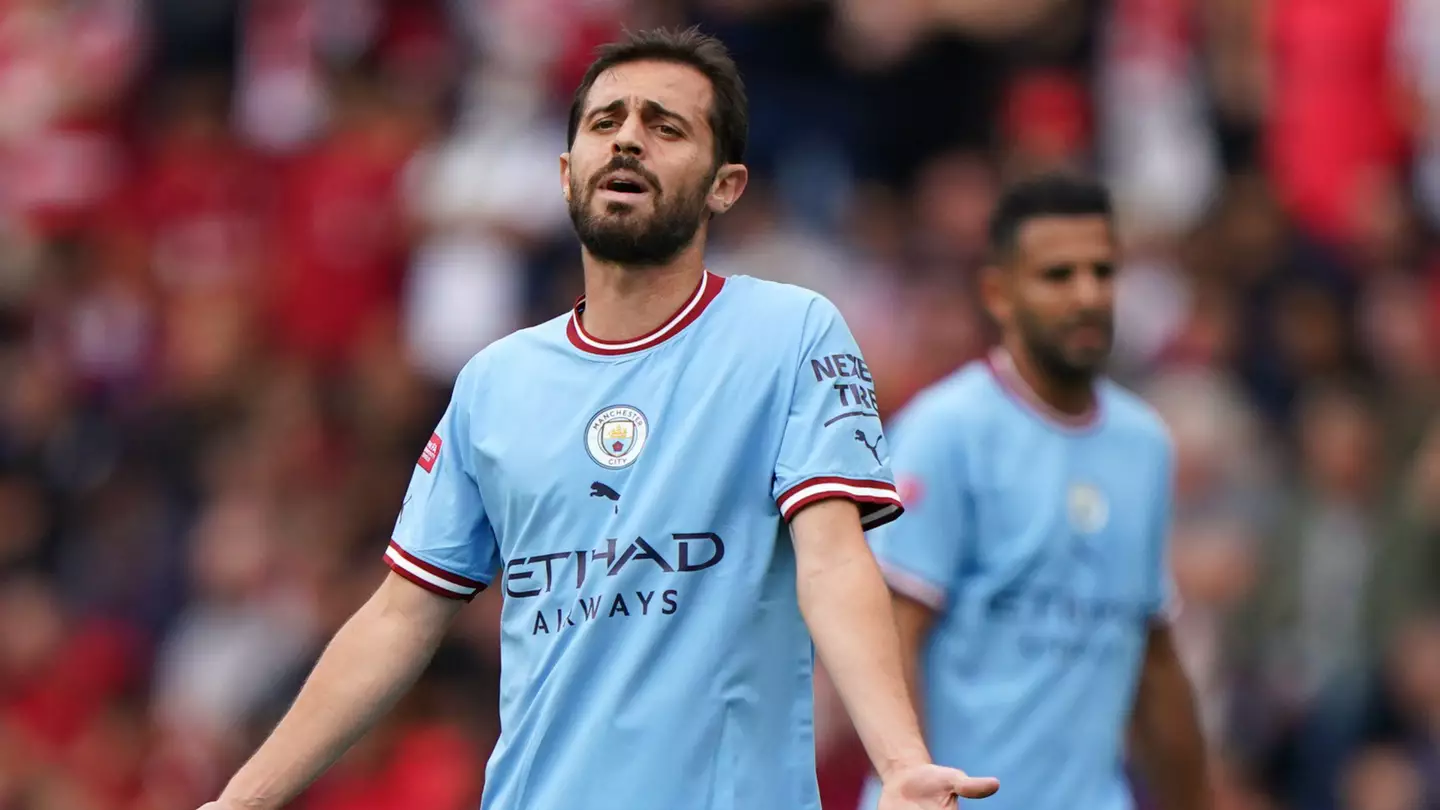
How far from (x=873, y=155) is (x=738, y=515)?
28.3ft

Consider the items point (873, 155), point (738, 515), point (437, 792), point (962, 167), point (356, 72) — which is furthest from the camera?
point (356, 72)

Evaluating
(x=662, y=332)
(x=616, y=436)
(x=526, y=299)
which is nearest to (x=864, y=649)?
(x=616, y=436)

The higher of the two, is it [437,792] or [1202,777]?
[1202,777]

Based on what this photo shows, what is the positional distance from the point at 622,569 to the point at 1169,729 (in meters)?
2.61

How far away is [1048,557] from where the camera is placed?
6.39 m

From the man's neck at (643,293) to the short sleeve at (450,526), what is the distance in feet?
1.23

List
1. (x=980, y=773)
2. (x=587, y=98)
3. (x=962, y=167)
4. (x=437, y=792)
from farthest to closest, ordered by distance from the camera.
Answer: (x=962, y=167) → (x=437, y=792) → (x=980, y=773) → (x=587, y=98)

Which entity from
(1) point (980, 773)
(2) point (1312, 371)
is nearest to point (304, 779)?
(1) point (980, 773)

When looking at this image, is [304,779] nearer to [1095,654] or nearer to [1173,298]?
[1095,654]

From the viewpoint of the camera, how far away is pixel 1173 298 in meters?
11.3

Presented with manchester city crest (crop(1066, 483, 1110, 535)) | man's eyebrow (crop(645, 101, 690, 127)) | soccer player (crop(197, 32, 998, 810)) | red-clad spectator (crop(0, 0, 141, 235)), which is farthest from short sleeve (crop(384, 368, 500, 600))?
red-clad spectator (crop(0, 0, 141, 235))

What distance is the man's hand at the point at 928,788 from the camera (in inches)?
150

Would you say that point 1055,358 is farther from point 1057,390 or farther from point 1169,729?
point 1169,729

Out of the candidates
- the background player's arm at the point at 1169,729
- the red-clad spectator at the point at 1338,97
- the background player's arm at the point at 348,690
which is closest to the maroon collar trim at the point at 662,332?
the background player's arm at the point at 348,690
